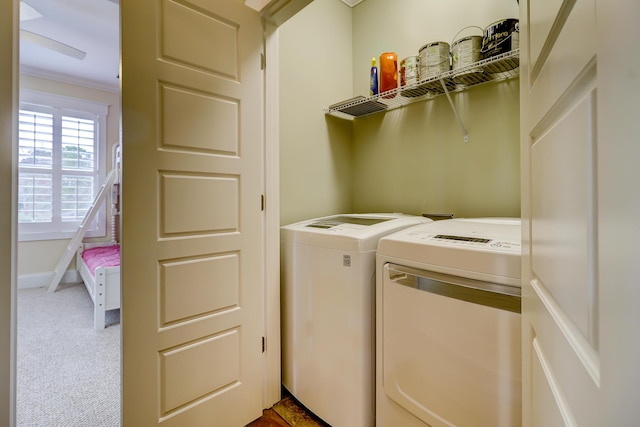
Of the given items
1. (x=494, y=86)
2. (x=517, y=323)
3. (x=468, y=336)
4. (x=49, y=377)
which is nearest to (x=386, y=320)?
(x=468, y=336)

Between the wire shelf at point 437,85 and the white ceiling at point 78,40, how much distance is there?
2234 millimetres

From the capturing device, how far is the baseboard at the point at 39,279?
3525mm

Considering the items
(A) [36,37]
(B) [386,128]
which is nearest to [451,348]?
(B) [386,128]

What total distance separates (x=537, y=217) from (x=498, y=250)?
0.28 metres

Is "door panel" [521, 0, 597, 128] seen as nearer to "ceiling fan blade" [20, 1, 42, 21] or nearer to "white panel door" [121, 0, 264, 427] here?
"white panel door" [121, 0, 264, 427]

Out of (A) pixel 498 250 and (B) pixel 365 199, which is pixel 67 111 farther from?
(A) pixel 498 250

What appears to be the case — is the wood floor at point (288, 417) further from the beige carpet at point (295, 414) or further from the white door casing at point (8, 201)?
the white door casing at point (8, 201)

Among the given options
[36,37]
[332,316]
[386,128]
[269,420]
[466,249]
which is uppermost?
[36,37]

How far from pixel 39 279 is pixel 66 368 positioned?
102 inches

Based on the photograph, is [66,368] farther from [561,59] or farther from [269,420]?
[561,59]

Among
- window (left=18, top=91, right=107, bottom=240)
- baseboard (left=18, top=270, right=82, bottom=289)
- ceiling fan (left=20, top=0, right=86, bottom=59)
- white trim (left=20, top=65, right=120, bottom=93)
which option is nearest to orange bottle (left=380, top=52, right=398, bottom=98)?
ceiling fan (left=20, top=0, right=86, bottom=59)

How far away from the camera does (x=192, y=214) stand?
123 centimetres

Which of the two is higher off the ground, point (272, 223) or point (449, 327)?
point (272, 223)

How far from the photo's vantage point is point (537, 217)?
23.9 inches
